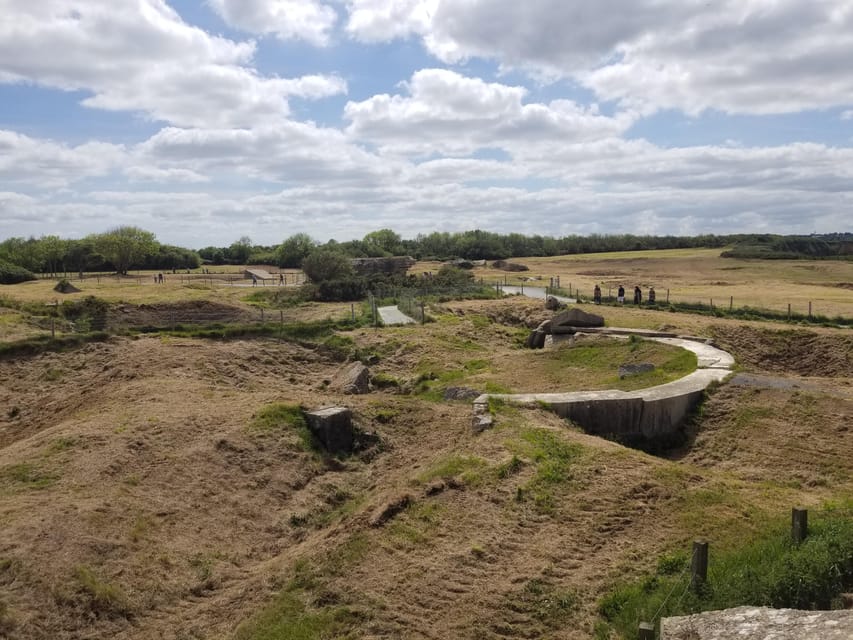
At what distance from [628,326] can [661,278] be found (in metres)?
46.7

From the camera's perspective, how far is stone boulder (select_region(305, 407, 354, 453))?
16.6 m

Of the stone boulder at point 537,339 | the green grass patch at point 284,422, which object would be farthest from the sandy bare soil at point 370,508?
the stone boulder at point 537,339

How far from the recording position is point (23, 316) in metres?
35.4

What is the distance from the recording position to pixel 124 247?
80.1 metres

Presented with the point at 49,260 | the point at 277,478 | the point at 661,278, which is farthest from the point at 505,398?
the point at 49,260

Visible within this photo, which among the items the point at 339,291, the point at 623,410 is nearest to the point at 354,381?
the point at 623,410

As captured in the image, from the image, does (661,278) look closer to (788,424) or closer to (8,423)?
(788,424)

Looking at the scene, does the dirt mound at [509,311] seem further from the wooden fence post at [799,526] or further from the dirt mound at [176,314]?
the wooden fence post at [799,526]

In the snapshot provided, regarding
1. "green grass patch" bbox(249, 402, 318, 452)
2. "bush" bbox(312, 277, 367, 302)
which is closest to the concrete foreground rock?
"green grass patch" bbox(249, 402, 318, 452)

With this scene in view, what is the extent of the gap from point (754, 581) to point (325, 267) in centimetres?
5624

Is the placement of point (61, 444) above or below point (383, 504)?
above

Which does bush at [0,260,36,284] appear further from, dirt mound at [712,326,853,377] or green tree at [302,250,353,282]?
dirt mound at [712,326,853,377]

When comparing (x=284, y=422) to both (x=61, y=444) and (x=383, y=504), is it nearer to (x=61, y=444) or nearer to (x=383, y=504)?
(x=61, y=444)

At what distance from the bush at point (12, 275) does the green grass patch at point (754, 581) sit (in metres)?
73.7
